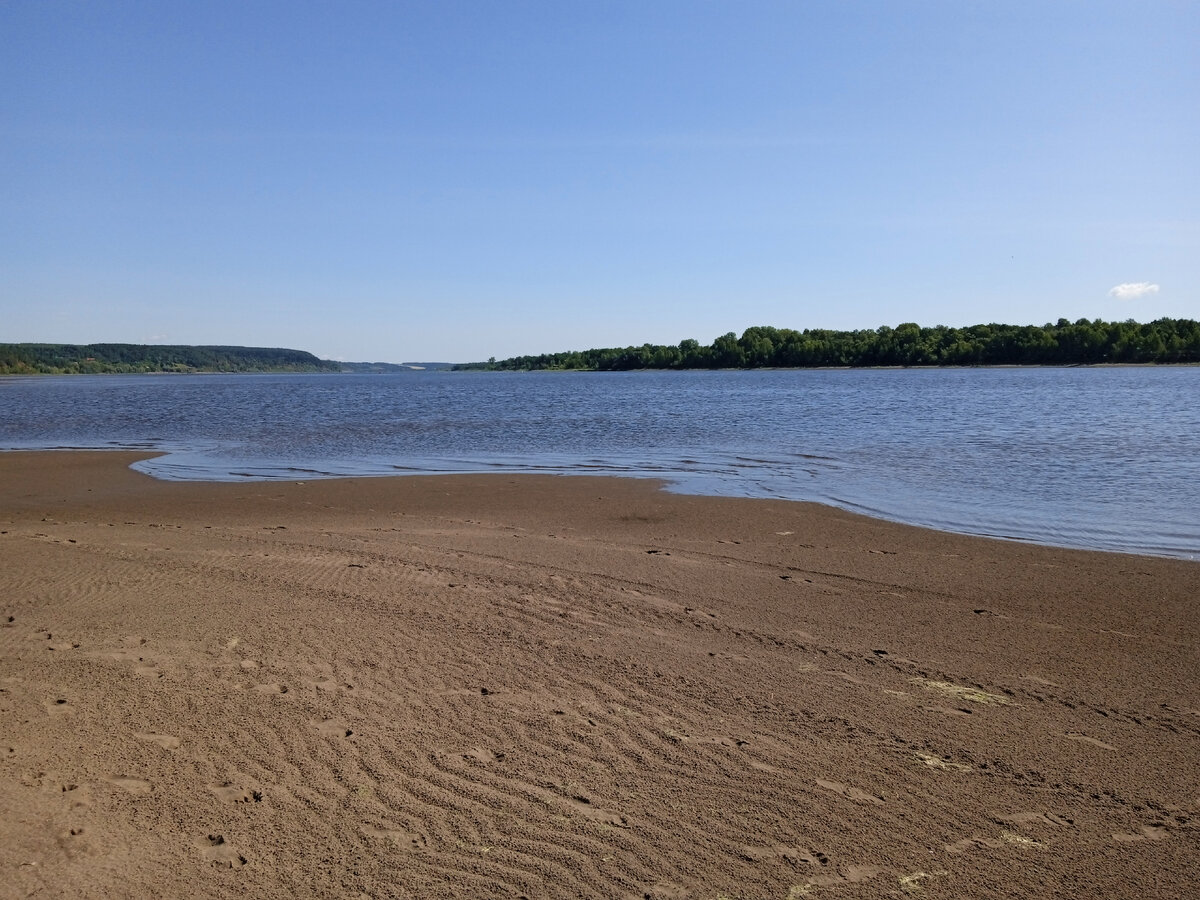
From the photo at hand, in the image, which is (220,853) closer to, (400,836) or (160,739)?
(400,836)

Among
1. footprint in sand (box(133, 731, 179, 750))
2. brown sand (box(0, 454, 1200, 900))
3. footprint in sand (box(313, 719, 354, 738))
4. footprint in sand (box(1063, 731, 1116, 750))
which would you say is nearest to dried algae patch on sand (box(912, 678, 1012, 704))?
brown sand (box(0, 454, 1200, 900))

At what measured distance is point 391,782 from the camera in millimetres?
4973

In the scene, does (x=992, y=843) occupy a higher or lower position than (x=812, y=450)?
lower

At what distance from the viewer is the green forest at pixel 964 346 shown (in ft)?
424

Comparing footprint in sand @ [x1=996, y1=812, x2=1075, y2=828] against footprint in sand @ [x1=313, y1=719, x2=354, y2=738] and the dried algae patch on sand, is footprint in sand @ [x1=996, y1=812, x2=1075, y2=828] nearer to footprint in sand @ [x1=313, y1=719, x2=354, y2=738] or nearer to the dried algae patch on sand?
the dried algae patch on sand

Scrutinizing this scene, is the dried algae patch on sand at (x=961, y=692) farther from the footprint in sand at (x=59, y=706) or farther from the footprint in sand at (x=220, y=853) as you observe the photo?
the footprint in sand at (x=59, y=706)

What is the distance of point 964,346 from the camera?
479ft

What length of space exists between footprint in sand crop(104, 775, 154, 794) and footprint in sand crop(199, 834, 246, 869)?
26.9 inches

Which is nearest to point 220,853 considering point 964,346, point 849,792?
point 849,792

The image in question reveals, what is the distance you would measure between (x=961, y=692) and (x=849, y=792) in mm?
1951

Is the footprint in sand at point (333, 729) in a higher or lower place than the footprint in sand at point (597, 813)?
higher

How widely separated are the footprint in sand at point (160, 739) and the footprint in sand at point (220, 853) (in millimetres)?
1134

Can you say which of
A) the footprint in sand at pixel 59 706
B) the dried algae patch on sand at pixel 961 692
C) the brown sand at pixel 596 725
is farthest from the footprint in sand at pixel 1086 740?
the footprint in sand at pixel 59 706

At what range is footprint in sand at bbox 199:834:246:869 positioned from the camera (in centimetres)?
419
